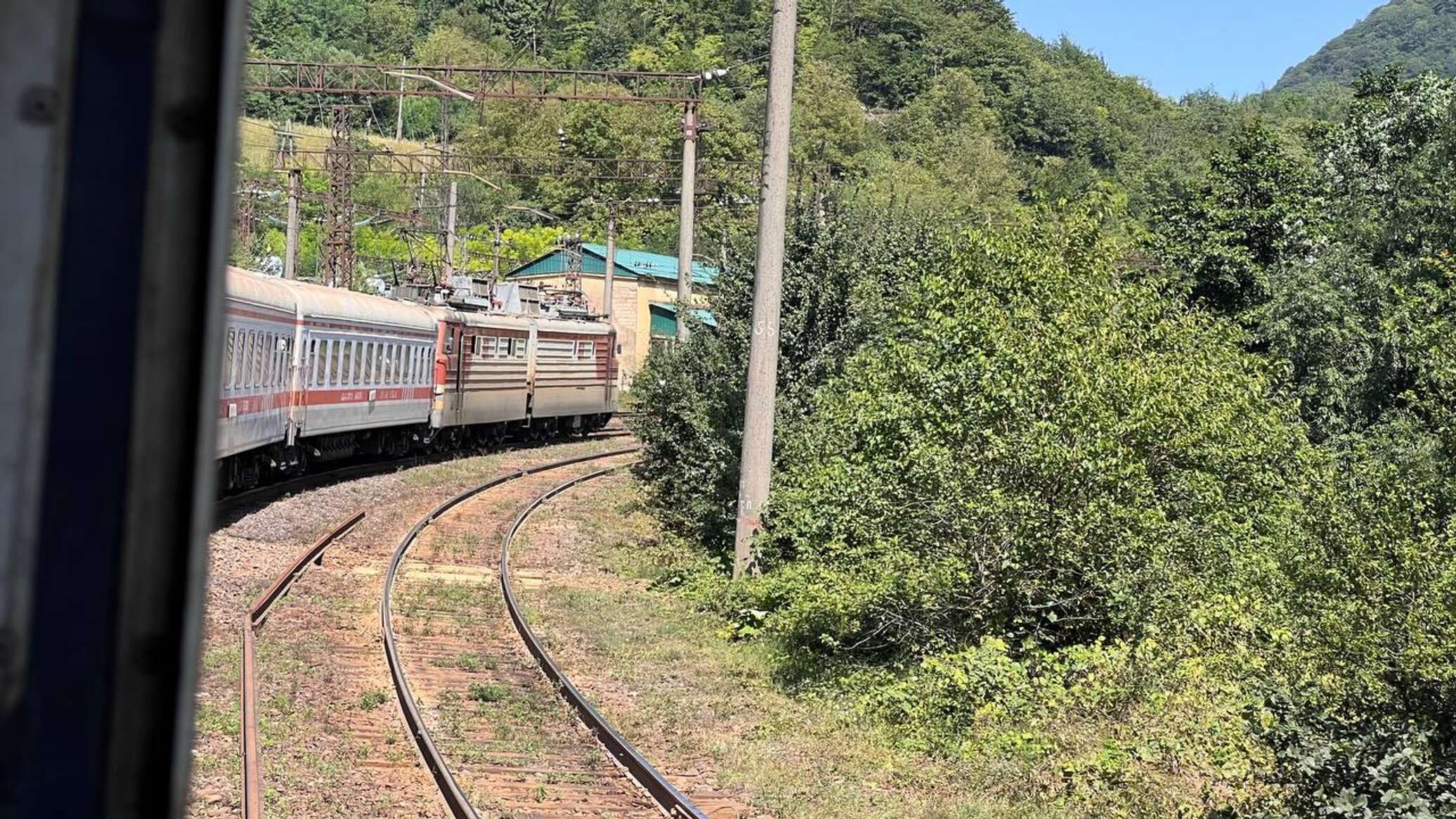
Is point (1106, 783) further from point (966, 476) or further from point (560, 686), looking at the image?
point (560, 686)

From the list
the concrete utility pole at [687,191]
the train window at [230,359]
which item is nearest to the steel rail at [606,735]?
the train window at [230,359]

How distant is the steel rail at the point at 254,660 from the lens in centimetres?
857

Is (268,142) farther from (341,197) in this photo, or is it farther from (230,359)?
(230,359)

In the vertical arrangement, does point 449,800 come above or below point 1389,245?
below

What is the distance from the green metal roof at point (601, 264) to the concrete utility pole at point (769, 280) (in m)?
49.2

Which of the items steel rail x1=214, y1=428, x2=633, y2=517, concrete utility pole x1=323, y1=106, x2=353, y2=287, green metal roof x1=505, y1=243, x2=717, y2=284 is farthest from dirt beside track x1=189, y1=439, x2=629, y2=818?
green metal roof x1=505, y1=243, x2=717, y2=284

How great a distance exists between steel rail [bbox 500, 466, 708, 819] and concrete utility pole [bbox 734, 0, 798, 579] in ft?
8.73

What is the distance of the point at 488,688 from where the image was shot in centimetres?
1202

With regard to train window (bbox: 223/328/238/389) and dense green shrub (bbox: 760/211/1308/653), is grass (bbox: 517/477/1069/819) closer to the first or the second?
dense green shrub (bbox: 760/211/1308/653)

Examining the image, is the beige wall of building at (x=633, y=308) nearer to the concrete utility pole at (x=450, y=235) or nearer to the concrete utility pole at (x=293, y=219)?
the concrete utility pole at (x=450, y=235)

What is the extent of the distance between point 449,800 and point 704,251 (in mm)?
13558

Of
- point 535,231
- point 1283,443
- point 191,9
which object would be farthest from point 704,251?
point 535,231

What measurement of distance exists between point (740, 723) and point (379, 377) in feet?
52.7

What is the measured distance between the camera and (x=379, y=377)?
2608cm
